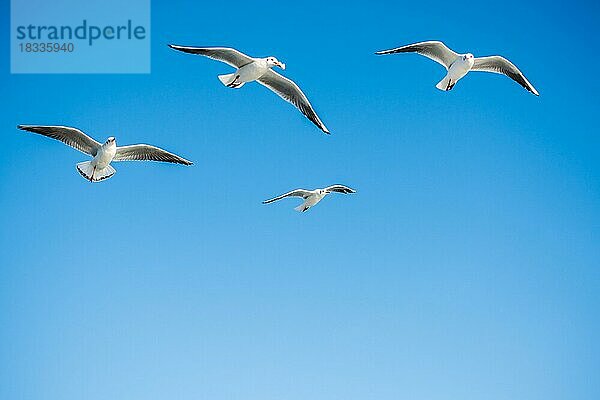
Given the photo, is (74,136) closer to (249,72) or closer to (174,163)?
(174,163)

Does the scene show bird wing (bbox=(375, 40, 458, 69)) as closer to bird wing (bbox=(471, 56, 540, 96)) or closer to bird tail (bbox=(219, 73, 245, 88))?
bird wing (bbox=(471, 56, 540, 96))

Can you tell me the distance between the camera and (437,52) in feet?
34.9

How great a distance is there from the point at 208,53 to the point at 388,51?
1.77 meters

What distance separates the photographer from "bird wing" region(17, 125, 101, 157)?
409 inches

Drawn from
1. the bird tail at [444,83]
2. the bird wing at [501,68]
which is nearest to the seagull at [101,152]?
the bird tail at [444,83]

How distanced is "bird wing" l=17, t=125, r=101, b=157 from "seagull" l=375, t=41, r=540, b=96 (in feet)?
11.4

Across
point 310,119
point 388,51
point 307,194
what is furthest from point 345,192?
point 388,51

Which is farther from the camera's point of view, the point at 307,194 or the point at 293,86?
the point at 307,194

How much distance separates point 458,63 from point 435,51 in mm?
291

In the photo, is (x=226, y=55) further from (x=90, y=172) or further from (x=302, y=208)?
(x=302, y=208)

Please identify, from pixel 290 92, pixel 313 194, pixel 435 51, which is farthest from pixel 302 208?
pixel 435 51

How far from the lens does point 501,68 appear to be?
1115cm

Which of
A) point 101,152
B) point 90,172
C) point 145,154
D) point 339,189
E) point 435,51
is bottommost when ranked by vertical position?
point 90,172

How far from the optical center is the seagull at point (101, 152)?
10.6m
